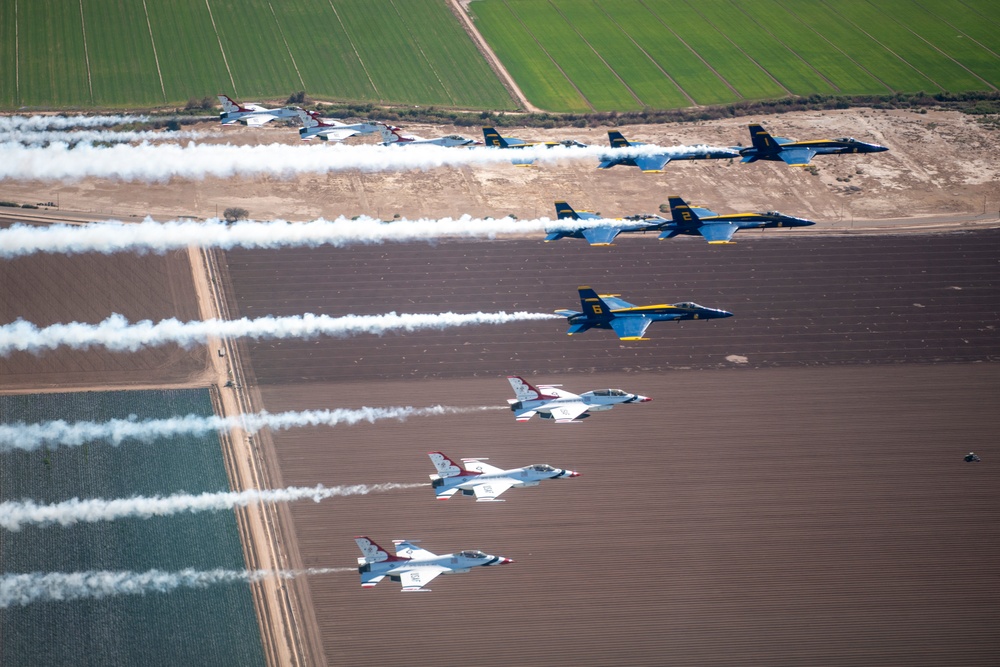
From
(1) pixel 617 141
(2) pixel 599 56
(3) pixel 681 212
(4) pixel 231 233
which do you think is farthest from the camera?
(2) pixel 599 56

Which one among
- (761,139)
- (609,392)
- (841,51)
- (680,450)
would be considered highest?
(761,139)

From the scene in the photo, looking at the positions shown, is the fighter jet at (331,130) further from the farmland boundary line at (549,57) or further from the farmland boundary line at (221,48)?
the farmland boundary line at (549,57)

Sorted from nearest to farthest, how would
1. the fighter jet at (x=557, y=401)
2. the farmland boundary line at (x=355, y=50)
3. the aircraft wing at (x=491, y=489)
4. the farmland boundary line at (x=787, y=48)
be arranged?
the aircraft wing at (x=491, y=489) < the fighter jet at (x=557, y=401) < the farmland boundary line at (x=355, y=50) < the farmland boundary line at (x=787, y=48)

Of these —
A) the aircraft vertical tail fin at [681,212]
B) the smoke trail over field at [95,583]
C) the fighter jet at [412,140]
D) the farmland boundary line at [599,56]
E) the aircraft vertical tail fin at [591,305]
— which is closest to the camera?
the smoke trail over field at [95,583]

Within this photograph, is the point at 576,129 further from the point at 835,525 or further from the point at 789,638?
the point at 789,638

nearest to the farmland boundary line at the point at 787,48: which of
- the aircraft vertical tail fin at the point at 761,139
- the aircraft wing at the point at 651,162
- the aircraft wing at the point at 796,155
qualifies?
the aircraft wing at the point at 796,155

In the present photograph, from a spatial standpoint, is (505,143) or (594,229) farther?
(505,143)

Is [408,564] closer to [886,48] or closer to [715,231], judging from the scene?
[715,231]

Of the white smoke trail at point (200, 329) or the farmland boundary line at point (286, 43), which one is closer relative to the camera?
the white smoke trail at point (200, 329)

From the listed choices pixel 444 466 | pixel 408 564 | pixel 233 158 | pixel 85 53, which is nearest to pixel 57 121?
pixel 233 158
